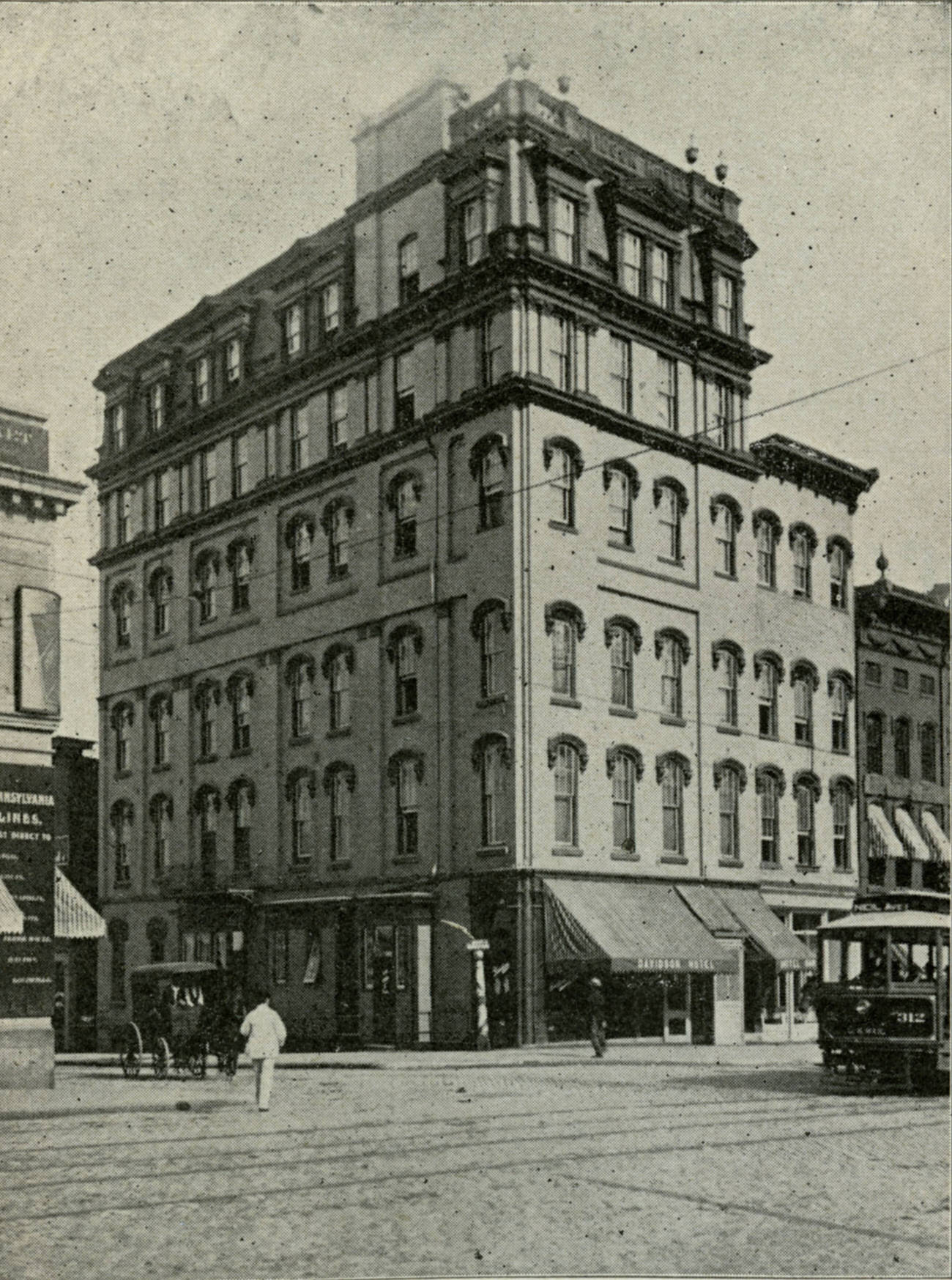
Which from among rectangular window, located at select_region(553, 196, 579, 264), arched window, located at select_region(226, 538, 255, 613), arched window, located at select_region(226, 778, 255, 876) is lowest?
arched window, located at select_region(226, 778, 255, 876)

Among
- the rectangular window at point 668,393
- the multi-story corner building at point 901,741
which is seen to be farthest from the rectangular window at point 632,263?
the multi-story corner building at point 901,741

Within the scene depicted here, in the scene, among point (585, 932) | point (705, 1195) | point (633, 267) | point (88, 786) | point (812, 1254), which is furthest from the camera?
point (633, 267)

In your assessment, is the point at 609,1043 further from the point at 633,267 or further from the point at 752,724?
the point at 633,267

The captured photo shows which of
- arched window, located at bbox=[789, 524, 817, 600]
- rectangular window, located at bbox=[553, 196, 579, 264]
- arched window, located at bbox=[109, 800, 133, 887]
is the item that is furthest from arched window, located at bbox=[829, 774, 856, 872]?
arched window, located at bbox=[109, 800, 133, 887]

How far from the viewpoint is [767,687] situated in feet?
114

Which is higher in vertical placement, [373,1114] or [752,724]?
[752,724]

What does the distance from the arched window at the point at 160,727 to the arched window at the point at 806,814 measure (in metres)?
14.0

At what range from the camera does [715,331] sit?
32.6 metres

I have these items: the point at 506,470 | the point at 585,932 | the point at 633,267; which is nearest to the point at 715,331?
the point at 633,267

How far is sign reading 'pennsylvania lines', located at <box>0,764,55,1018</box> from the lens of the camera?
57.9 feet

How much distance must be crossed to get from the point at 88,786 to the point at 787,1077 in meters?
12.7

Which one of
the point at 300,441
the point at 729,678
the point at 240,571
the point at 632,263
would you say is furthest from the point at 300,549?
the point at 729,678

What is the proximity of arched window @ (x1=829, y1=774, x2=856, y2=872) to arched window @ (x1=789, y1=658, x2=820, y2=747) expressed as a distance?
1233mm

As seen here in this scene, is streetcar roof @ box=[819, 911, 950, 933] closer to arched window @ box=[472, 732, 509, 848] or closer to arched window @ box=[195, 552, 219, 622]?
arched window @ box=[195, 552, 219, 622]
